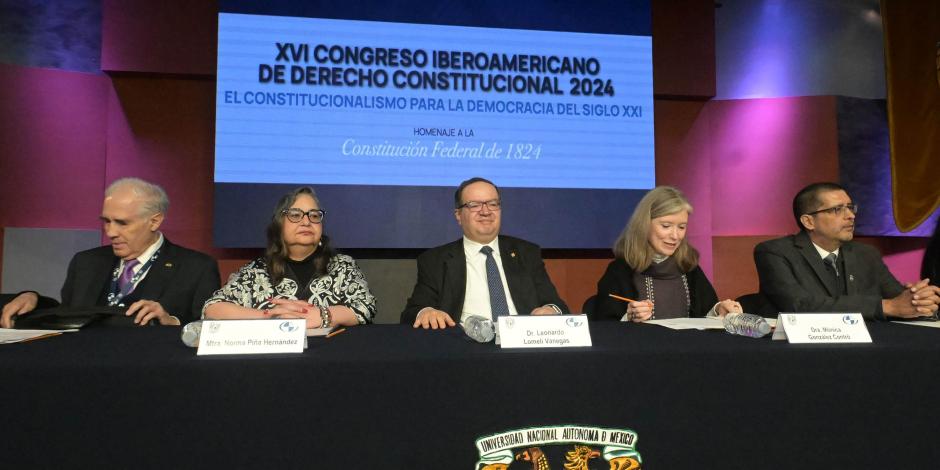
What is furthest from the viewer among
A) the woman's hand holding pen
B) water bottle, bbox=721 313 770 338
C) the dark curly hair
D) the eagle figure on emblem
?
the dark curly hair

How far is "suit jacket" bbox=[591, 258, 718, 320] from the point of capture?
7.38 feet

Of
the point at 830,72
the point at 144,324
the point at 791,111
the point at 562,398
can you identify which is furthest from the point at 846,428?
the point at 830,72

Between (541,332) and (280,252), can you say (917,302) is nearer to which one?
(541,332)

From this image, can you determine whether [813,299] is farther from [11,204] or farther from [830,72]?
[11,204]

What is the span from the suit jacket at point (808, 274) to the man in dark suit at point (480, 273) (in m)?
0.84

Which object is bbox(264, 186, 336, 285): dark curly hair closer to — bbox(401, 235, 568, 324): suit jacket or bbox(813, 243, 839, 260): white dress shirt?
bbox(401, 235, 568, 324): suit jacket

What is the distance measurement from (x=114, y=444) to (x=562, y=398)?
0.75 metres

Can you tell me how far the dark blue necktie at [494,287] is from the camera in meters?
2.30

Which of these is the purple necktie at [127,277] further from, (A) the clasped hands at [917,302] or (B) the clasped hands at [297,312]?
(A) the clasped hands at [917,302]

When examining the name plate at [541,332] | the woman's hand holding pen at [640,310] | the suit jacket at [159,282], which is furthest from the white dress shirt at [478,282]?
the name plate at [541,332]

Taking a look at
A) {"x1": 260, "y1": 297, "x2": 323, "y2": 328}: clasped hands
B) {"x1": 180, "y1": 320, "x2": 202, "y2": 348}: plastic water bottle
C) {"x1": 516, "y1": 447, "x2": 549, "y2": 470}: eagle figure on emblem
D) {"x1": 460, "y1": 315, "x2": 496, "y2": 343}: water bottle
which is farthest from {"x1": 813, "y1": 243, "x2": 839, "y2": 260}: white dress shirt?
{"x1": 180, "y1": 320, "x2": 202, "y2": 348}: plastic water bottle

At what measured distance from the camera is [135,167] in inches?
138

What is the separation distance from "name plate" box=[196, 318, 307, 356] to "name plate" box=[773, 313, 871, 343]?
3.33 feet

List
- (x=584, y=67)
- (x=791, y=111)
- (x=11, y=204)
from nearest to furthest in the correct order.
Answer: (x=11, y=204)
(x=584, y=67)
(x=791, y=111)
